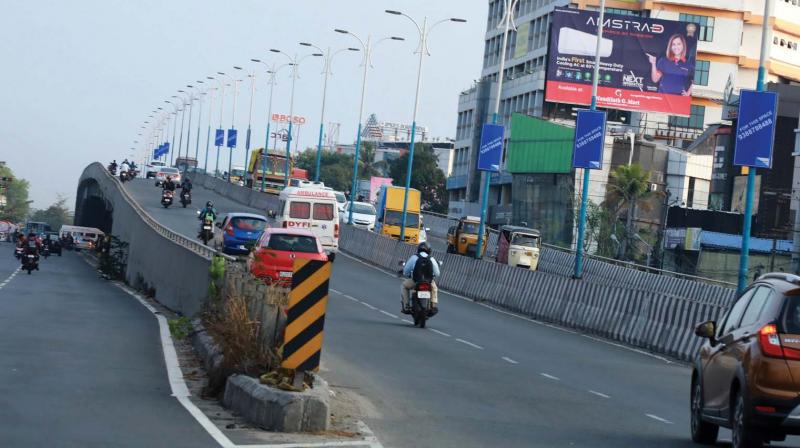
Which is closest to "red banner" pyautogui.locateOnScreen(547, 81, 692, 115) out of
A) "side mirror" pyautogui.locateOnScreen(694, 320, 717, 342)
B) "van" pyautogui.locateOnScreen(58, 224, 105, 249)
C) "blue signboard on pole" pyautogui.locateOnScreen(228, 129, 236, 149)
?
"van" pyautogui.locateOnScreen(58, 224, 105, 249)

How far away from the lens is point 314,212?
4541 cm

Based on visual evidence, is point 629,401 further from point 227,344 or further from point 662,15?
point 662,15

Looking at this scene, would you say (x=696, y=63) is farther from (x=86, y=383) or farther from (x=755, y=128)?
(x=86, y=383)

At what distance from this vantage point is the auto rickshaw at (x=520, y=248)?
58062mm

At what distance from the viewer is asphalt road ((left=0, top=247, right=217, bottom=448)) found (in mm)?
11047

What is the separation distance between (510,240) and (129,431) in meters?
47.7

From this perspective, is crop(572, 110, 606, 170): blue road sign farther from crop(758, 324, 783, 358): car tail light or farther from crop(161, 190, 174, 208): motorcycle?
crop(161, 190, 174, 208): motorcycle

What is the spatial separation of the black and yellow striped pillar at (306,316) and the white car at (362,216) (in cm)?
6170

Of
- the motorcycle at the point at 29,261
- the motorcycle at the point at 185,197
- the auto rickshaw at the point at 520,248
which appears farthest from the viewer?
the motorcycle at the point at 185,197

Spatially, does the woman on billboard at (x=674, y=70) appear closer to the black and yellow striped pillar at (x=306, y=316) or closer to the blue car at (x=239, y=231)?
the blue car at (x=239, y=231)

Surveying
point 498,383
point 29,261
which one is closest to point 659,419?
point 498,383

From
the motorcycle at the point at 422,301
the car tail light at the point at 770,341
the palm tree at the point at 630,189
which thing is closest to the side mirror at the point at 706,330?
the car tail light at the point at 770,341

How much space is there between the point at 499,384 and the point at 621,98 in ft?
197

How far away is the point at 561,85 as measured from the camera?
76.7 metres
